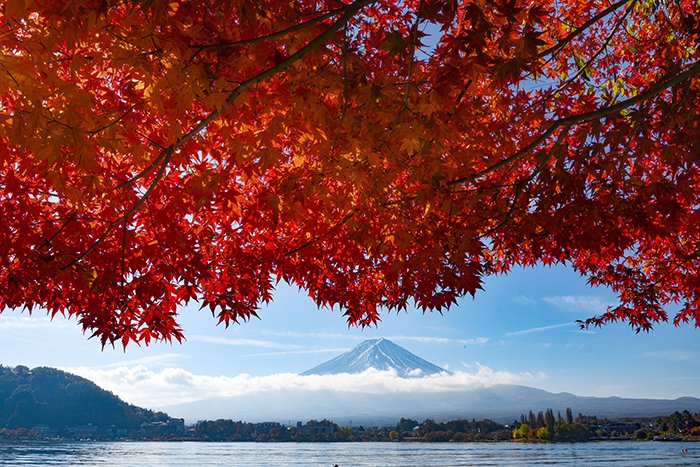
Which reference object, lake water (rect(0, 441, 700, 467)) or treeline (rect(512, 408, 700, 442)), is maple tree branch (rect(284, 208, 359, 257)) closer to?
lake water (rect(0, 441, 700, 467))

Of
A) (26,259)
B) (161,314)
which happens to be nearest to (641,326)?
(161,314)

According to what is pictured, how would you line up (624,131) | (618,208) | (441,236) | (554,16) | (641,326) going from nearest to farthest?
(624,131) → (618,208) → (441,236) → (554,16) → (641,326)

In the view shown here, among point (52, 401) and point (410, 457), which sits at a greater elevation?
point (52, 401)

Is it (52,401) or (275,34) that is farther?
(52,401)

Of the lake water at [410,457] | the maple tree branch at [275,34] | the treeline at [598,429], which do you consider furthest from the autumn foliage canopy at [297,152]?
the treeline at [598,429]

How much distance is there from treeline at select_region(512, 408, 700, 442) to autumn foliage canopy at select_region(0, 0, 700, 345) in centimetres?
15975

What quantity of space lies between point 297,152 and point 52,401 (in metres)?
190

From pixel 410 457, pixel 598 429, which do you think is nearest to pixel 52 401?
pixel 410 457

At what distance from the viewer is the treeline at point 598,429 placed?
15300 cm

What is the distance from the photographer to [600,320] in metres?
11.0

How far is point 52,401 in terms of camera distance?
167125 millimetres

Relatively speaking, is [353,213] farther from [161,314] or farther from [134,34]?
[134,34]

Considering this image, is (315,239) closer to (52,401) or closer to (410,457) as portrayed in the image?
(410,457)

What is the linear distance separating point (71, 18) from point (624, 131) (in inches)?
198
